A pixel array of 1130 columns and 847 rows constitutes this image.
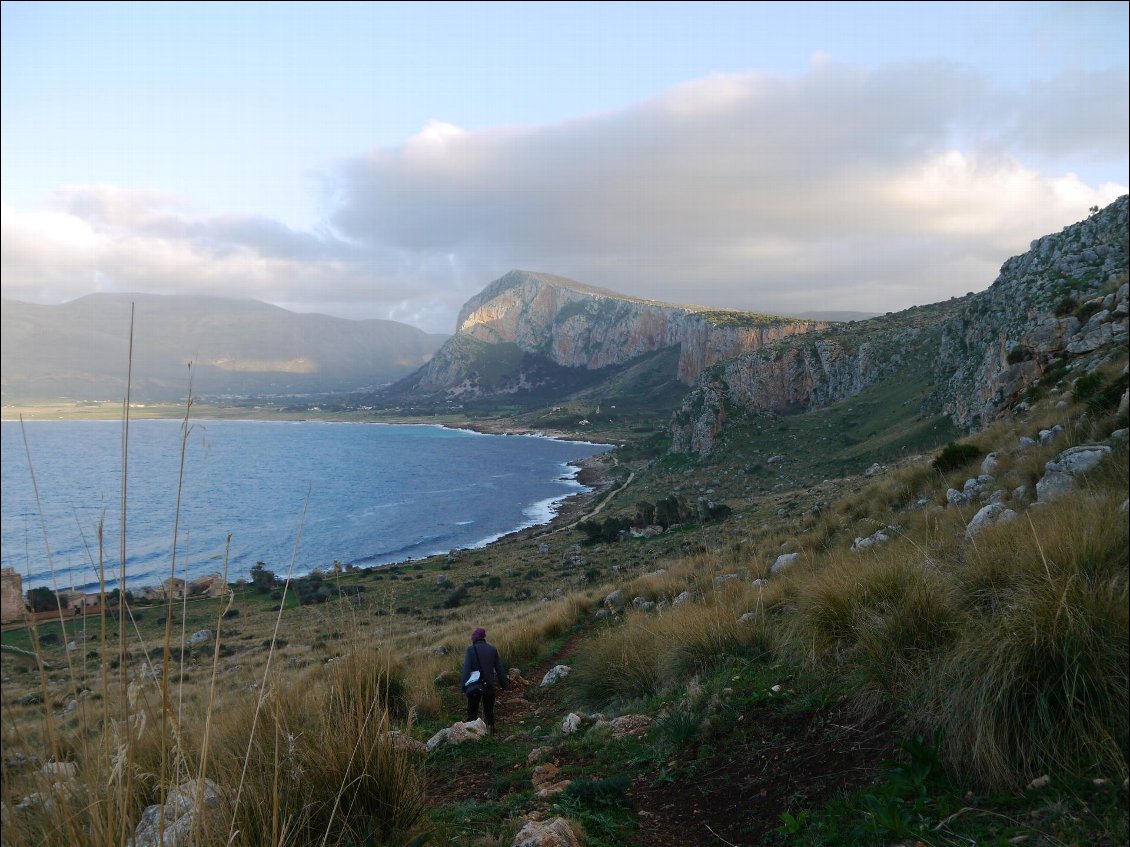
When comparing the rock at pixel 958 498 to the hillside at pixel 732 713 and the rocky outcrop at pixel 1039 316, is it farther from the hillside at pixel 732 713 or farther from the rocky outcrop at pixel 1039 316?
the rocky outcrop at pixel 1039 316

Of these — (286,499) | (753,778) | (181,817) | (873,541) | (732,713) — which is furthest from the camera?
(286,499)

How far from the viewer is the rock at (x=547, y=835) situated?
3.15 m

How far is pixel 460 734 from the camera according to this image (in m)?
6.18

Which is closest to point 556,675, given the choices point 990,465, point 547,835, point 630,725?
point 630,725

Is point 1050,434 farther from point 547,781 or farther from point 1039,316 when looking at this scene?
point 1039,316

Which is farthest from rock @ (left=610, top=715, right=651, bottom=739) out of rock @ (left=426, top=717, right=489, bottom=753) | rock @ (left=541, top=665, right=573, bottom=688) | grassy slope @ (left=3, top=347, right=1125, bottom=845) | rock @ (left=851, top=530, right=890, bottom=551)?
rock @ (left=851, top=530, right=890, bottom=551)

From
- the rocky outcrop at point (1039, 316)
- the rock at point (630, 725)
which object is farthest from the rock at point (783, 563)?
the rocky outcrop at point (1039, 316)

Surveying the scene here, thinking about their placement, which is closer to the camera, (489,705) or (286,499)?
(489,705)

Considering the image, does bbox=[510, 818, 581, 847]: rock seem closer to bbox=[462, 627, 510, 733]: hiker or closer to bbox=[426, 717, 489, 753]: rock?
bbox=[426, 717, 489, 753]: rock

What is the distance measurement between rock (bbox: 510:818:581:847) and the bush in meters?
10.4

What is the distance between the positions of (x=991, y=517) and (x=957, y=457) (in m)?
6.16

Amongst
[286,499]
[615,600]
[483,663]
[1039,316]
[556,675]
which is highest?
[1039,316]

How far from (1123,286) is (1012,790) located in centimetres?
1585

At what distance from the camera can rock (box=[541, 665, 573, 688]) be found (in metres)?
8.18
